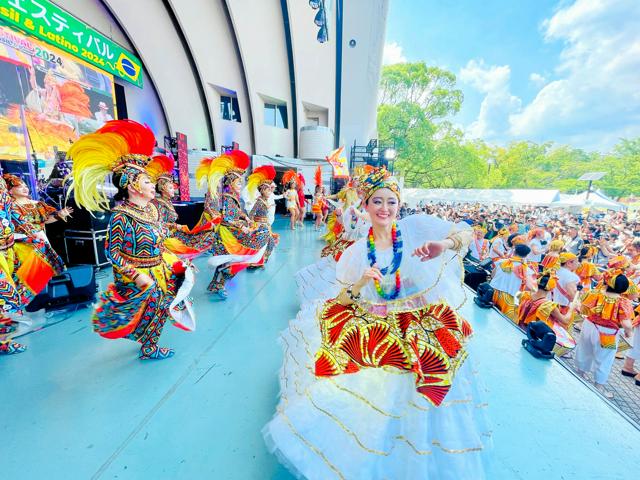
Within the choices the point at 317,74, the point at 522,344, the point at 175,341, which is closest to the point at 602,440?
the point at 522,344

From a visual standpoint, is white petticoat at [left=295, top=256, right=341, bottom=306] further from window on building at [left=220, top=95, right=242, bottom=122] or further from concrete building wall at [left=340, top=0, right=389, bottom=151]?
concrete building wall at [left=340, top=0, right=389, bottom=151]

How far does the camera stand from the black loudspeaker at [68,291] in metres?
3.23

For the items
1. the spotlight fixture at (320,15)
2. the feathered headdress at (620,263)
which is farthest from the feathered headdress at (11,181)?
the spotlight fixture at (320,15)

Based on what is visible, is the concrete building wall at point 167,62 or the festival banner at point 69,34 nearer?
the festival banner at point 69,34

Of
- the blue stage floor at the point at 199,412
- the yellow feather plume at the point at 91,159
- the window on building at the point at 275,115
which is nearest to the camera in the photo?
the blue stage floor at the point at 199,412

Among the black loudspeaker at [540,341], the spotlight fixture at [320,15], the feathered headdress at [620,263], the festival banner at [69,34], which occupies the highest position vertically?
the spotlight fixture at [320,15]

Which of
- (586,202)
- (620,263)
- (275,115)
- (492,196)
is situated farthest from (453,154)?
(620,263)

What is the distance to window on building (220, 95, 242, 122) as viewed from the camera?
1433 cm

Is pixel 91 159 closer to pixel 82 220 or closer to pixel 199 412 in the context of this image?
pixel 199 412

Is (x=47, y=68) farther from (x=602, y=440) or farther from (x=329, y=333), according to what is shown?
(x=602, y=440)

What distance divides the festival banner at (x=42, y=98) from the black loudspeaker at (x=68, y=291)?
418 cm

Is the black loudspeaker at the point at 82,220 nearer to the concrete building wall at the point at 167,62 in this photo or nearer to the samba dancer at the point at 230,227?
the samba dancer at the point at 230,227

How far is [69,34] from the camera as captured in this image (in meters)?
6.84

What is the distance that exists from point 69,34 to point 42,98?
2.04m
